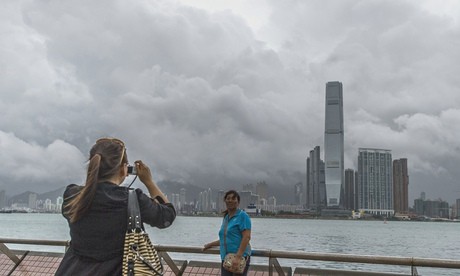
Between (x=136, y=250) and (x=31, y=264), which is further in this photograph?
(x=31, y=264)

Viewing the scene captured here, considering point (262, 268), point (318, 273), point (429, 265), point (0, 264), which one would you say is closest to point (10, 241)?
point (0, 264)

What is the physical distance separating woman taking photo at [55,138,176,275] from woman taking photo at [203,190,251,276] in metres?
2.84

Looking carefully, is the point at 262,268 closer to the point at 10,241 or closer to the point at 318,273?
the point at 318,273

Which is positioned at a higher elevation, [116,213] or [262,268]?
[116,213]

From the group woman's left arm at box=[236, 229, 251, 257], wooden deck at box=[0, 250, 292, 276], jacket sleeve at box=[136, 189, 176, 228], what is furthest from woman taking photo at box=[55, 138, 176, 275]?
wooden deck at box=[0, 250, 292, 276]

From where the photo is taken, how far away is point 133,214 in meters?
2.36

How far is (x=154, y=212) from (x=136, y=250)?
0.18 metres

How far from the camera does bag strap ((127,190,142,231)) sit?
2350mm

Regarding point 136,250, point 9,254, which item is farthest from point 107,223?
point 9,254

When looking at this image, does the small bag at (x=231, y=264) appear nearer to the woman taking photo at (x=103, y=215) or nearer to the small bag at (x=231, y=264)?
the small bag at (x=231, y=264)

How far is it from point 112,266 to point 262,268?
392 centimetres

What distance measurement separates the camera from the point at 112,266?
2344mm

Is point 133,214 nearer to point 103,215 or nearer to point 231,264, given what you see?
point 103,215

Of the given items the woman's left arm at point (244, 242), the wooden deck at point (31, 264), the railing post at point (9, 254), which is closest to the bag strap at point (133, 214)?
the woman's left arm at point (244, 242)
